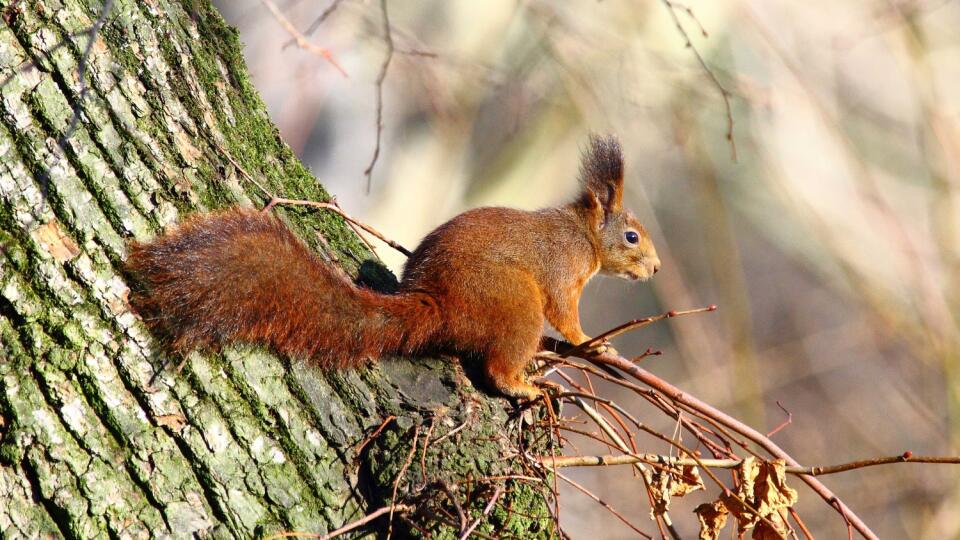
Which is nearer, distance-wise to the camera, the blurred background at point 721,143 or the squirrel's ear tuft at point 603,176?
the squirrel's ear tuft at point 603,176

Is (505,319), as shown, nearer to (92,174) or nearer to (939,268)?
(92,174)

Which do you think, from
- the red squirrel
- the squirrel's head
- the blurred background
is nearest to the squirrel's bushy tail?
the red squirrel

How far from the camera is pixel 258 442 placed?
1578 millimetres

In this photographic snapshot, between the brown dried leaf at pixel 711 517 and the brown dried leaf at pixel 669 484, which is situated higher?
the brown dried leaf at pixel 669 484

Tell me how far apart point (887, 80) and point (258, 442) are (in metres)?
5.06

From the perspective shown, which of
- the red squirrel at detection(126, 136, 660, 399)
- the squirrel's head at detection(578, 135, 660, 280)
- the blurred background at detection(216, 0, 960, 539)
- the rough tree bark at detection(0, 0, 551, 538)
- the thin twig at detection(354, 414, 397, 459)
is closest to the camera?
the rough tree bark at detection(0, 0, 551, 538)

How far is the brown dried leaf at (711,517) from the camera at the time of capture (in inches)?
71.4

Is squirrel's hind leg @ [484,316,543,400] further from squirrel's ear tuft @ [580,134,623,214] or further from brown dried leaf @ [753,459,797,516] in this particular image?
squirrel's ear tuft @ [580,134,623,214]

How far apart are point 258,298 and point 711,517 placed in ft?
3.27

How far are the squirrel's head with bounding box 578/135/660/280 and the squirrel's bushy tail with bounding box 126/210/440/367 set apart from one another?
3.44 ft

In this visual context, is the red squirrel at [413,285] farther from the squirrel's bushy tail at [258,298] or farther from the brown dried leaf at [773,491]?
the brown dried leaf at [773,491]

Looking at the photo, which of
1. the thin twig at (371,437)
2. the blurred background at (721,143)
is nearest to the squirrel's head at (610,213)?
the thin twig at (371,437)

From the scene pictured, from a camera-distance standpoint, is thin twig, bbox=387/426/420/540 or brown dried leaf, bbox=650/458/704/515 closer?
thin twig, bbox=387/426/420/540

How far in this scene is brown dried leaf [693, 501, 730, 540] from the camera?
1.81m
